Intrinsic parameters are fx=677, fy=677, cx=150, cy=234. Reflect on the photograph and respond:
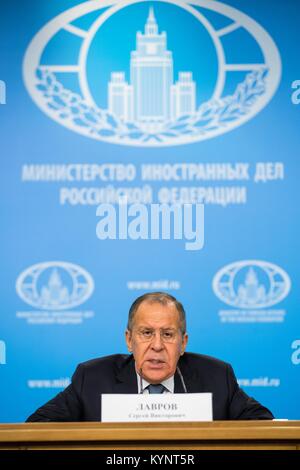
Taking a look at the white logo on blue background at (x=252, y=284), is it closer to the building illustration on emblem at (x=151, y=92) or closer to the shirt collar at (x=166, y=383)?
the building illustration on emblem at (x=151, y=92)

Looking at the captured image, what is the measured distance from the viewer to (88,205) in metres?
4.00

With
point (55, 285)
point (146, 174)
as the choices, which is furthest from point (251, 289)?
point (55, 285)

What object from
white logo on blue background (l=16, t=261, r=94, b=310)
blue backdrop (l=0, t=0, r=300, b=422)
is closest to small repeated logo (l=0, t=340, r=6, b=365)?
blue backdrop (l=0, t=0, r=300, b=422)

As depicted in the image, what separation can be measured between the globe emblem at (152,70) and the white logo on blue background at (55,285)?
818 mm

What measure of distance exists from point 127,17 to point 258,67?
2.74 ft

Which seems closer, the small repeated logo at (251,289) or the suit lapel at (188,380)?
the suit lapel at (188,380)

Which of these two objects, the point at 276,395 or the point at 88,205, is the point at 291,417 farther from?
the point at 88,205

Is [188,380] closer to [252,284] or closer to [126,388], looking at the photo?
[126,388]

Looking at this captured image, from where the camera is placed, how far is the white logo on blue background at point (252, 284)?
157 inches

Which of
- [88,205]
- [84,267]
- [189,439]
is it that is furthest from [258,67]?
[189,439]

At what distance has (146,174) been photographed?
13.2ft

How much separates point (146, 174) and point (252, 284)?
90cm

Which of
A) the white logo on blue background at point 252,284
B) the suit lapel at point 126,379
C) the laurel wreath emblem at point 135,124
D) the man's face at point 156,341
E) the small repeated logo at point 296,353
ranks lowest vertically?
the small repeated logo at point 296,353

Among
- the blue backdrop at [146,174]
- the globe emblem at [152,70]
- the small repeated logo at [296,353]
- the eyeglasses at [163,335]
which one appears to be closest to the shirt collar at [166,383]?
the eyeglasses at [163,335]
